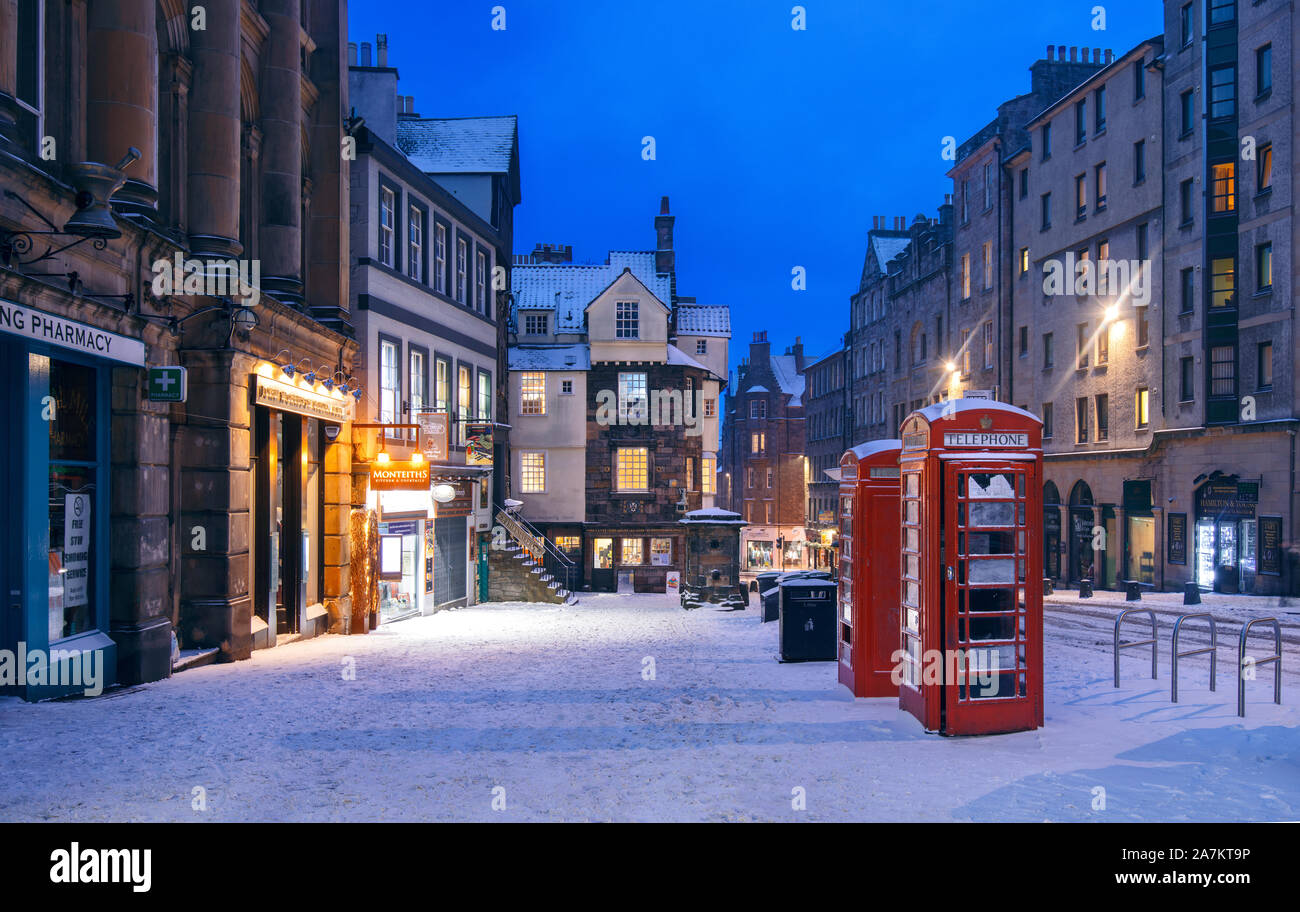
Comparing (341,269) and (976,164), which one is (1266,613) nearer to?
(341,269)

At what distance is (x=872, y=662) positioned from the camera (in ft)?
37.1

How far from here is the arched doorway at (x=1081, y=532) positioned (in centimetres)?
3812

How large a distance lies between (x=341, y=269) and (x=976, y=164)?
37670mm

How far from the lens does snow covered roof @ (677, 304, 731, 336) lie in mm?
50375

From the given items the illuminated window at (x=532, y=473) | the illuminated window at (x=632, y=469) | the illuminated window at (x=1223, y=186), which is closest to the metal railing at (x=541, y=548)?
the illuminated window at (x=532, y=473)

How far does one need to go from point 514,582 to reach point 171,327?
19.7 metres

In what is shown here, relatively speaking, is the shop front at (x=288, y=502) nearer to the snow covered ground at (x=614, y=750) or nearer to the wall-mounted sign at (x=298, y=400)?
the wall-mounted sign at (x=298, y=400)

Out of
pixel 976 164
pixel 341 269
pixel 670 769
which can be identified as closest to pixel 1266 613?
pixel 670 769

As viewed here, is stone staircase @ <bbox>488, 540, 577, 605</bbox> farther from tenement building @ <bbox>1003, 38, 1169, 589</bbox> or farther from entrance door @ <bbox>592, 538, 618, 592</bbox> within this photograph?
tenement building @ <bbox>1003, 38, 1169, 589</bbox>

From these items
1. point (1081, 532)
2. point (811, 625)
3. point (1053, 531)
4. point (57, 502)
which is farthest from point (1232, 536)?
point (57, 502)

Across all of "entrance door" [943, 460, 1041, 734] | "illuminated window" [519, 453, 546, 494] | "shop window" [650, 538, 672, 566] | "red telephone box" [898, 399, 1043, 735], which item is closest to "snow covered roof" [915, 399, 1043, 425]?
"red telephone box" [898, 399, 1043, 735]

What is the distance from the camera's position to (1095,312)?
3766 cm

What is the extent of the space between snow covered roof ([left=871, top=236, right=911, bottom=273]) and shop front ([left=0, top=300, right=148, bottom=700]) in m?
56.0

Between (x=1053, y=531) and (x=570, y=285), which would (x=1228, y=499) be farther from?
(x=570, y=285)
